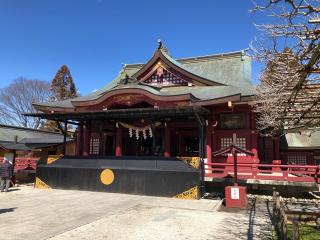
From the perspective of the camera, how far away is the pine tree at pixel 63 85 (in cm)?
4528

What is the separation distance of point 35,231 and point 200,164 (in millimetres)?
9143

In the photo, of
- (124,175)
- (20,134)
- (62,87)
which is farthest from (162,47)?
(62,87)

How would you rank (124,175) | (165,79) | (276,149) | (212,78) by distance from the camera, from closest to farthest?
(124,175)
(276,149)
(165,79)
(212,78)

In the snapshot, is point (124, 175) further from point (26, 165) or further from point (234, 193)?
point (26, 165)

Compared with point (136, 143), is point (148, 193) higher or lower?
lower

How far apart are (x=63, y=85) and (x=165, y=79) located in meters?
28.1

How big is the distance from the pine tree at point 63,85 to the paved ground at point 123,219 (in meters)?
31.9

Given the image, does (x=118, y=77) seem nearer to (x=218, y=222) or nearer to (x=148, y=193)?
(x=148, y=193)

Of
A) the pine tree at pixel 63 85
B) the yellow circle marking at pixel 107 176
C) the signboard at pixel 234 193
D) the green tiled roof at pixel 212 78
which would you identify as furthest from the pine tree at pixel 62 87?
the signboard at pixel 234 193

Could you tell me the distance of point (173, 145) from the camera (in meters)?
21.9

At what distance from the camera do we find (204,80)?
68.5ft

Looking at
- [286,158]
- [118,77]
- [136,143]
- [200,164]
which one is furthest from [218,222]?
[118,77]

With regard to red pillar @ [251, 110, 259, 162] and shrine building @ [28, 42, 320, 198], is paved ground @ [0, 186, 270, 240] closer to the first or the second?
shrine building @ [28, 42, 320, 198]

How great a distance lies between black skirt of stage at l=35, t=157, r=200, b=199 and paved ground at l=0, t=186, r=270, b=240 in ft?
3.43
